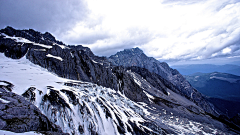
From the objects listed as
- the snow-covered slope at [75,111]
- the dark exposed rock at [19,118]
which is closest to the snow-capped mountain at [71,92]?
the snow-covered slope at [75,111]

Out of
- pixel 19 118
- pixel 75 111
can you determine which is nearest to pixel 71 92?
pixel 75 111

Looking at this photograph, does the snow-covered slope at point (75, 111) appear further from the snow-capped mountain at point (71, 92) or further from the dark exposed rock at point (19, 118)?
the dark exposed rock at point (19, 118)

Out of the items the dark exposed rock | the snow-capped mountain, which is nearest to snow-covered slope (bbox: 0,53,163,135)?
the snow-capped mountain

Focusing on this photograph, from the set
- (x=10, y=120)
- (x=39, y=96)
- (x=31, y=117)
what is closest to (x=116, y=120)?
(x=39, y=96)

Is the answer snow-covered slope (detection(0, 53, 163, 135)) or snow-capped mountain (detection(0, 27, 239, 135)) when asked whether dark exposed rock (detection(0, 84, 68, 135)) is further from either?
snow-capped mountain (detection(0, 27, 239, 135))

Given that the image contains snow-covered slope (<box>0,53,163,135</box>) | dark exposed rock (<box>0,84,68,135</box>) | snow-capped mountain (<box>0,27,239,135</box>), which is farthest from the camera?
snow-capped mountain (<box>0,27,239,135</box>)

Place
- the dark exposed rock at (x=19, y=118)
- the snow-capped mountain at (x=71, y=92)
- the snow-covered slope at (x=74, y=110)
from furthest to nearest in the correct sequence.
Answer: the snow-capped mountain at (x=71, y=92)
the snow-covered slope at (x=74, y=110)
the dark exposed rock at (x=19, y=118)

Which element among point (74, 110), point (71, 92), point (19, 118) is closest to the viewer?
point (19, 118)

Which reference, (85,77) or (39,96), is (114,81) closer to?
(85,77)

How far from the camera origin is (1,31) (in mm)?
109875

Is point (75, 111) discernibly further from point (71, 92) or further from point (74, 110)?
point (71, 92)

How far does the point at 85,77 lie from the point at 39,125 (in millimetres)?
54581

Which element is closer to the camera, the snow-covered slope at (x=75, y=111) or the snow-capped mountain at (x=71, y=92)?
the snow-covered slope at (x=75, y=111)

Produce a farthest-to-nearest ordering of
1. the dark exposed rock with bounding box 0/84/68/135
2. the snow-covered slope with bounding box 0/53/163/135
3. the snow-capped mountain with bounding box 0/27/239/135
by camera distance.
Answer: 1. the snow-capped mountain with bounding box 0/27/239/135
2. the snow-covered slope with bounding box 0/53/163/135
3. the dark exposed rock with bounding box 0/84/68/135
